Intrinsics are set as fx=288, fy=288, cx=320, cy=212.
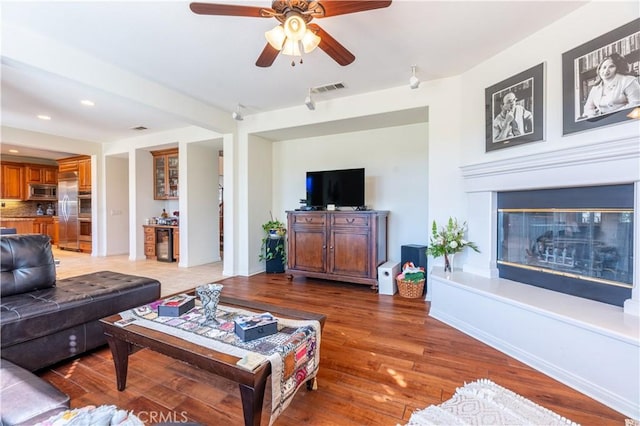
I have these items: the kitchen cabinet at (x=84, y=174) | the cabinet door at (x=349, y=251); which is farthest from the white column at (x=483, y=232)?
the kitchen cabinet at (x=84, y=174)

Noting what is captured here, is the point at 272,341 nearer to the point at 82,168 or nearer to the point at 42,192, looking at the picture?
the point at 82,168

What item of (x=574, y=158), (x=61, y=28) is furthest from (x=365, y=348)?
(x=61, y=28)

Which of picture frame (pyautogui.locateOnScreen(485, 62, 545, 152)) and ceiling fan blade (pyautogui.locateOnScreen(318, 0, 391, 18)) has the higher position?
ceiling fan blade (pyautogui.locateOnScreen(318, 0, 391, 18))

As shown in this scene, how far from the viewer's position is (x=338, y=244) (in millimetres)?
4160

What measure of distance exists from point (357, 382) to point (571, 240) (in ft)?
7.19

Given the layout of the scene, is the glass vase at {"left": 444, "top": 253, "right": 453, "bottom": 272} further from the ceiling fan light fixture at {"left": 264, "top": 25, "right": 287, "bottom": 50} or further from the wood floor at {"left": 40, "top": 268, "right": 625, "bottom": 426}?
the ceiling fan light fixture at {"left": 264, "top": 25, "right": 287, "bottom": 50}

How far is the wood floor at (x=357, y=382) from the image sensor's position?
162cm

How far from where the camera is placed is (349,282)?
428 centimetres

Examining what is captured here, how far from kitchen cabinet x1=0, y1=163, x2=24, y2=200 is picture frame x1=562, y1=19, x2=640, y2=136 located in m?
11.2

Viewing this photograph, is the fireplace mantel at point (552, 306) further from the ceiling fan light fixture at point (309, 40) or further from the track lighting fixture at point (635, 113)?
the ceiling fan light fixture at point (309, 40)

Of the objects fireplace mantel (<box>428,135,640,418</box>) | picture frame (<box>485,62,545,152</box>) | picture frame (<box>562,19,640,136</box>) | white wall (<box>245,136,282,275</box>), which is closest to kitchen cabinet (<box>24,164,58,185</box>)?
white wall (<box>245,136,282,275</box>)

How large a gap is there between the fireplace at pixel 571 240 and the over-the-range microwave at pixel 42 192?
35.5 ft

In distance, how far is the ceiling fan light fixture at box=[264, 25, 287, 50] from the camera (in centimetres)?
194

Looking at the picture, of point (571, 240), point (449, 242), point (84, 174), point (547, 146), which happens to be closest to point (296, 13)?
point (547, 146)
